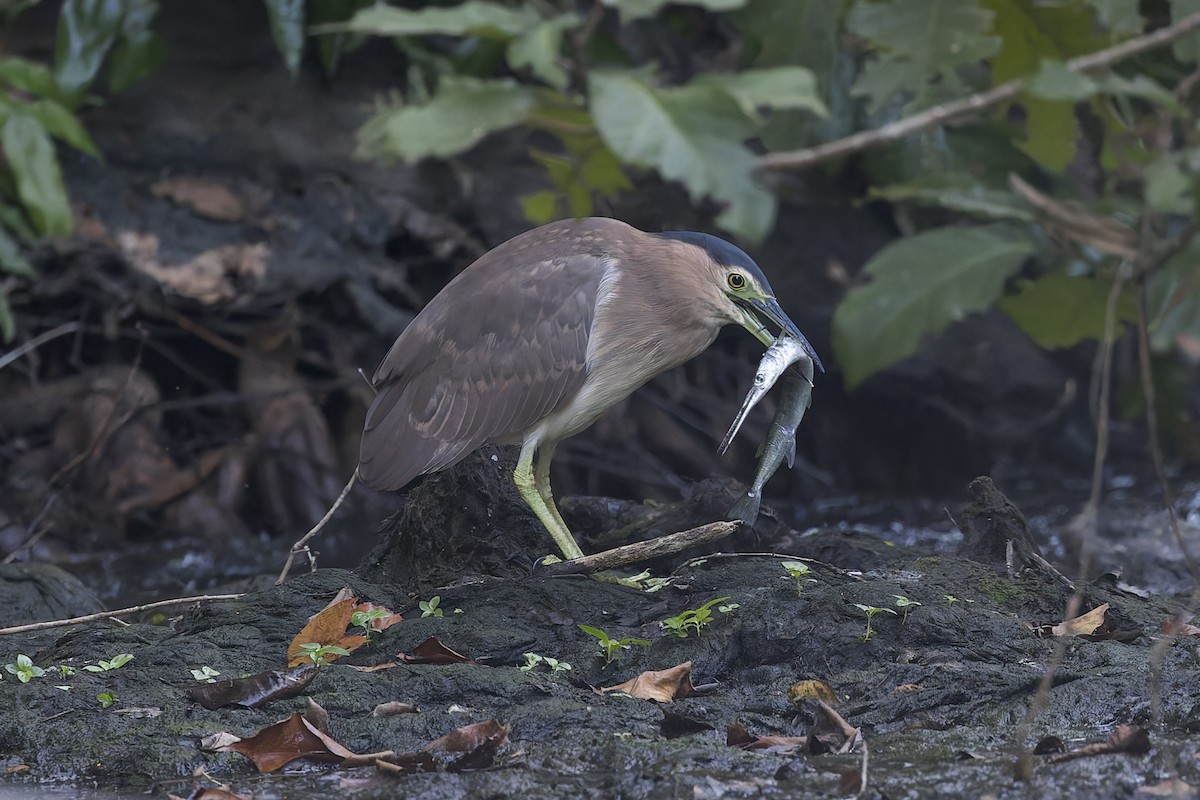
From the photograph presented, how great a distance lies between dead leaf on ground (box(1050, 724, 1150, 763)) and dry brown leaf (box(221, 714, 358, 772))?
1422 mm

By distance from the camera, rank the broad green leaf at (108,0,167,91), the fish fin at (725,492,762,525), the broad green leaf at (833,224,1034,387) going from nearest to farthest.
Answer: the broad green leaf at (833,224,1034,387) → the fish fin at (725,492,762,525) → the broad green leaf at (108,0,167,91)

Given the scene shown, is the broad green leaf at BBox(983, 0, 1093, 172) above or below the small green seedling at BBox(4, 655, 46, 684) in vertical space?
above

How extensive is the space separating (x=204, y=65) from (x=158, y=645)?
4552 mm

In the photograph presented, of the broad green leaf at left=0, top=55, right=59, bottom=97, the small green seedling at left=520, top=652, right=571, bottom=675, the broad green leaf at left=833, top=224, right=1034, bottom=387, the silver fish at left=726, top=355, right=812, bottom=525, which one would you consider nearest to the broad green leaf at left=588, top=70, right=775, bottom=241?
the broad green leaf at left=833, top=224, right=1034, bottom=387

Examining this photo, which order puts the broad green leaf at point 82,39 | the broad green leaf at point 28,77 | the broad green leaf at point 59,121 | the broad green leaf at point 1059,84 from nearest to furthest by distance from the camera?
the broad green leaf at point 1059,84 → the broad green leaf at point 59,121 → the broad green leaf at point 28,77 → the broad green leaf at point 82,39

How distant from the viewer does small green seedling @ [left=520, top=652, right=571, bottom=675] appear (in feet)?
10.2

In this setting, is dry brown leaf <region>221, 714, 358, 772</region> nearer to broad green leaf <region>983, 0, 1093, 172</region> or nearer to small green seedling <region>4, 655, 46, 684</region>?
small green seedling <region>4, 655, 46, 684</region>

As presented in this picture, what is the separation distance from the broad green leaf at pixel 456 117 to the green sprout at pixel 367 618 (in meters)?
2.10

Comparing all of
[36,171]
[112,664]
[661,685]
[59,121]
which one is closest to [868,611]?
[661,685]

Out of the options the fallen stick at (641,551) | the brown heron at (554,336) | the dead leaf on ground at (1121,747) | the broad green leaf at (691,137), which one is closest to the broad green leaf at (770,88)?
the broad green leaf at (691,137)

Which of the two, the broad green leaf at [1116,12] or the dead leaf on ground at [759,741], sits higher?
the broad green leaf at [1116,12]

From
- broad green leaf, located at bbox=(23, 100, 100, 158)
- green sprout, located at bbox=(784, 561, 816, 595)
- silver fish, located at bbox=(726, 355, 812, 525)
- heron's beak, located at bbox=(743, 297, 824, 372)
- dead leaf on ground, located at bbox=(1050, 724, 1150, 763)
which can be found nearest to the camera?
dead leaf on ground, located at bbox=(1050, 724, 1150, 763)

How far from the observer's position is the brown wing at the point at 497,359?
4.21 metres

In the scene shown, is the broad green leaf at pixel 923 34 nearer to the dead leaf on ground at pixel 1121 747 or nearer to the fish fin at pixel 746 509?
the dead leaf on ground at pixel 1121 747
